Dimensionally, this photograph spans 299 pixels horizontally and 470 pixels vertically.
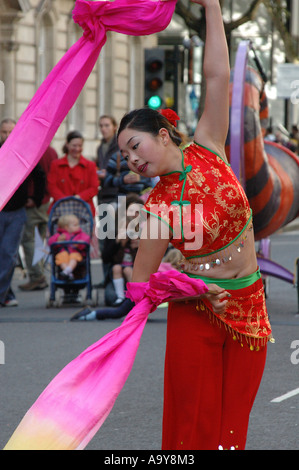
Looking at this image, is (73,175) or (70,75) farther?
(73,175)

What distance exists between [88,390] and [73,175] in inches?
350

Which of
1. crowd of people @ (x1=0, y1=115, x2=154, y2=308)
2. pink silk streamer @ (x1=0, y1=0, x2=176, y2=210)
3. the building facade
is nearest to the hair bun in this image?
pink silk streamer @ (x1=0, y1=0, x2=176, y2=210)

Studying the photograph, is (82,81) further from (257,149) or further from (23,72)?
(23,72)

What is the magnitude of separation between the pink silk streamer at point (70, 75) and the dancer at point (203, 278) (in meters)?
0.42

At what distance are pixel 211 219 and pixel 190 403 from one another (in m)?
0.69

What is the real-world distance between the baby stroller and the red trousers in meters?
7.28

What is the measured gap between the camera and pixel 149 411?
6316mm

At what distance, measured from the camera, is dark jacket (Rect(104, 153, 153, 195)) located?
39.1 feet

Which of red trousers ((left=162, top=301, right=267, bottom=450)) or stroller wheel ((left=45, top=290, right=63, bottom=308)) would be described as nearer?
red trousers ((left=162, top=301, right=267, bottom=450))

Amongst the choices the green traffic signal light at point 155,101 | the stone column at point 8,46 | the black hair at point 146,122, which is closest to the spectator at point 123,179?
the green traffic signal light at point 155,101

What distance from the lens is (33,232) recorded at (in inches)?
498

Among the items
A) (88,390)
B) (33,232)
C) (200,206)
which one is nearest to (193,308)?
(200,206)

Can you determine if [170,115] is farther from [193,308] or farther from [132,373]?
[132,373]

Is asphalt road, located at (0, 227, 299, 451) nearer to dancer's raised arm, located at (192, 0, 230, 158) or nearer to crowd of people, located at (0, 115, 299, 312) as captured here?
crowd of people, located at (0, 115, 299, 312)
